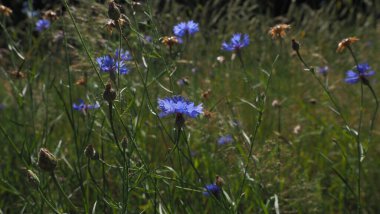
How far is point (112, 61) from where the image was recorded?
1.37 metres

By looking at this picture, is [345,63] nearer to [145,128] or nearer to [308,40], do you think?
[308,40]

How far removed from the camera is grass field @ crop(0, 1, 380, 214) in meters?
1.25

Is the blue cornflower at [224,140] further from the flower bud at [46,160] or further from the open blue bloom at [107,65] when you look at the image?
the flower bud at [46,160]

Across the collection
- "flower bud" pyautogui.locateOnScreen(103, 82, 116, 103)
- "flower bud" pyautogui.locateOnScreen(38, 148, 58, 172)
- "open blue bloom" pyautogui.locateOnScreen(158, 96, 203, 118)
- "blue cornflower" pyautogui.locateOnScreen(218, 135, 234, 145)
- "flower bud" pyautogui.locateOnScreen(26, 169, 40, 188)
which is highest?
"blue cornflower" pyautogui.locateOnScreen(218, 135, 234, 145)

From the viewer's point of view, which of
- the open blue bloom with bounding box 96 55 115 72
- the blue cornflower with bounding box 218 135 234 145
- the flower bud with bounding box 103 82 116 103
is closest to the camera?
the flower bud with bounding box 103 82 116 103

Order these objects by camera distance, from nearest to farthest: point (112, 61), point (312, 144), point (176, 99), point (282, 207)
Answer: point (176, 99) → point (112, 61) → point (282, 207) → point (312, 144)

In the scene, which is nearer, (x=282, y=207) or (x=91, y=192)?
(x=282, y=207)

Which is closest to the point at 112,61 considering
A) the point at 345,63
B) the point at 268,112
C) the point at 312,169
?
the point at 312,169

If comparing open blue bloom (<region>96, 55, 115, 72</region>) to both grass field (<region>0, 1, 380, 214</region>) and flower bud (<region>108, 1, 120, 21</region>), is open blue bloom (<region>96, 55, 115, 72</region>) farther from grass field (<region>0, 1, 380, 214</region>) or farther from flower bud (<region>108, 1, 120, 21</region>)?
flower bud (<region>108, 1, 120, 21</region>)

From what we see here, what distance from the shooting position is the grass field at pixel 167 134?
1.25 metres

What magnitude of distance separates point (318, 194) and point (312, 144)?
0.62 meters

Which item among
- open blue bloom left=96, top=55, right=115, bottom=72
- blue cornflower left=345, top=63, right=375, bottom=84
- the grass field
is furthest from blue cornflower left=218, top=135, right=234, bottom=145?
open blue bloom left=96, top=55, right=115, bottom=72

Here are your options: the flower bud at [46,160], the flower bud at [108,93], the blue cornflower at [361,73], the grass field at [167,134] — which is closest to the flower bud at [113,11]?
the grass field at [167,134]

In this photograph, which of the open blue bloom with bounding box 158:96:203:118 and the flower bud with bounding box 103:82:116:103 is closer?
the flower bud with bounding box 103:82:116:103
